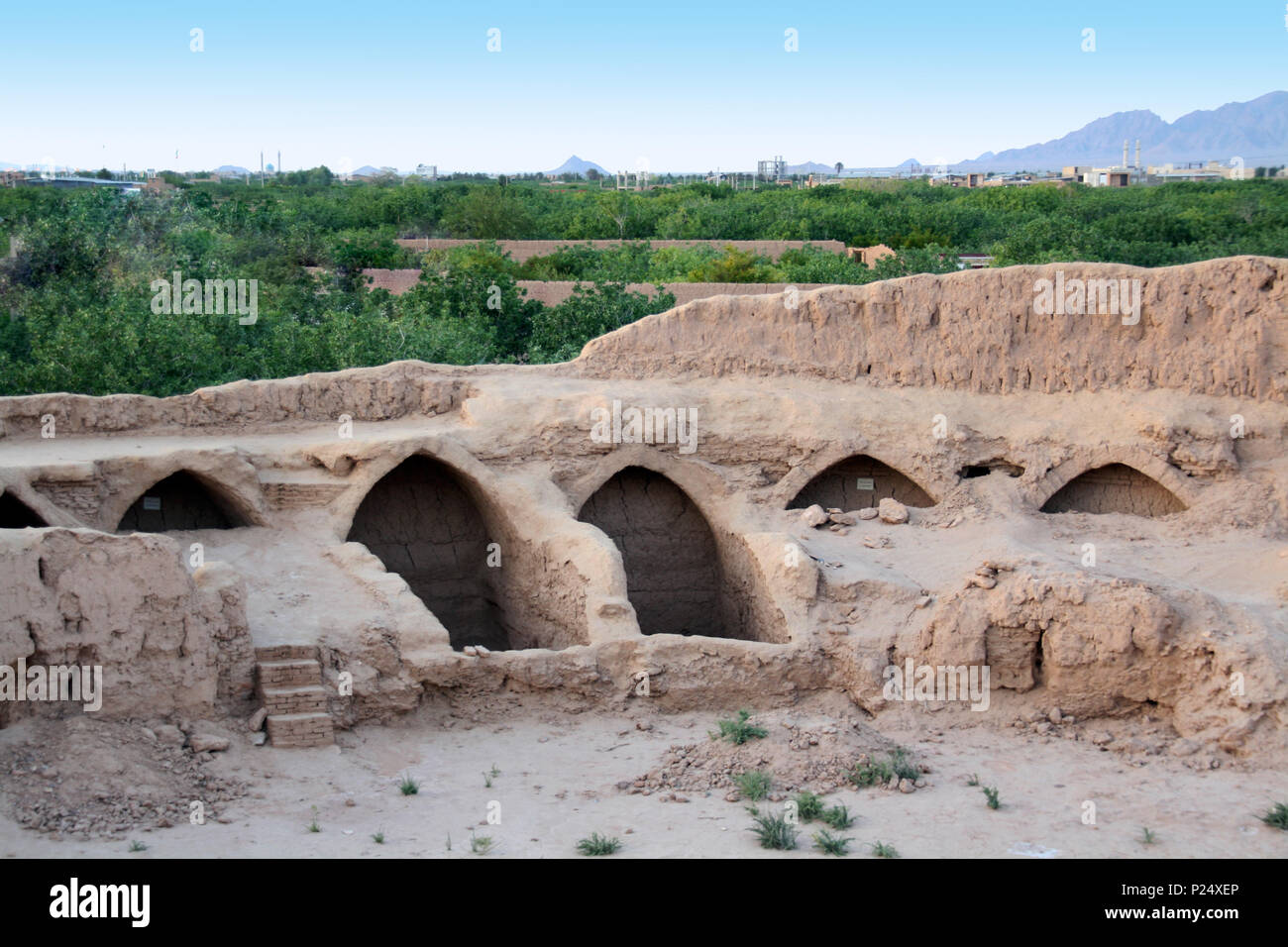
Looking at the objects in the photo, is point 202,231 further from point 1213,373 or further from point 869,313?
point 1213,373

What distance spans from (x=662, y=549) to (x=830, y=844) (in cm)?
603

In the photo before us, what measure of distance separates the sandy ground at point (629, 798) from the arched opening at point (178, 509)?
358cm

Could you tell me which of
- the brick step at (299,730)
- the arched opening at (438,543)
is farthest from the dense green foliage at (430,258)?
the brick step at (299,730)

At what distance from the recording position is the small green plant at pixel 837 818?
9.27 m

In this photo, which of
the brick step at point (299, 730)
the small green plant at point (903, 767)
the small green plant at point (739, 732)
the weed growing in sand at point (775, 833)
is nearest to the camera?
the weed growing in sand at point (775, 833)

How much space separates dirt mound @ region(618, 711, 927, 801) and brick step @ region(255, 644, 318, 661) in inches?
103

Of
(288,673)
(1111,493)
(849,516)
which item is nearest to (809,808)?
(288,673)

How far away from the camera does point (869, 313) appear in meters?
15.1

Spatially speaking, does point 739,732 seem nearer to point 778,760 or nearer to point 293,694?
point 778,760

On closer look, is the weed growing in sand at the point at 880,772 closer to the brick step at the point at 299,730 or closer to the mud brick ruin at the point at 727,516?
the mud brick ruin at the point at 727,516

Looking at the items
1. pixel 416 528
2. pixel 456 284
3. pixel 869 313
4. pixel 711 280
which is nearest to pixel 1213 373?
pixel 869 313

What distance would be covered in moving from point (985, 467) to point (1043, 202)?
43.4m

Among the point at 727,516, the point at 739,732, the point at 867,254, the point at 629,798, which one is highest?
the point at 867,254

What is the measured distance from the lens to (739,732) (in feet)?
34.6
